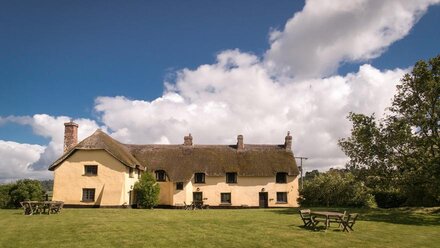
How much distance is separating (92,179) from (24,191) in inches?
227

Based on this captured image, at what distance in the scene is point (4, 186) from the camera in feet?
111

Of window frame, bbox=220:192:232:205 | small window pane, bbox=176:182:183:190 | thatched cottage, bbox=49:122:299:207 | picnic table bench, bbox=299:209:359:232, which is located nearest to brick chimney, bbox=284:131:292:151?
thatched cottage, bbox=49:122:299:207

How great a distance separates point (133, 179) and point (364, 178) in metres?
22.1

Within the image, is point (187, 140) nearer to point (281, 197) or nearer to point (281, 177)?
point (281, 177)

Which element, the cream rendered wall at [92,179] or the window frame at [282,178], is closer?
the cream rendered wall at [92,179]

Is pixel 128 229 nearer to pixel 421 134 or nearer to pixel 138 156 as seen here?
pixel 421 134

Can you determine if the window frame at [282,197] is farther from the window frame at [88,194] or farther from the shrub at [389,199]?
the window frame at [88,194]

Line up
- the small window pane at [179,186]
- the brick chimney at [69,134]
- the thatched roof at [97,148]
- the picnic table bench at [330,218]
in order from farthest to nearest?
the small window pane at [179,186] < the brick chimney at [69,134] < the thatched roof at [97,148] < the picnic table bench at [330,218]

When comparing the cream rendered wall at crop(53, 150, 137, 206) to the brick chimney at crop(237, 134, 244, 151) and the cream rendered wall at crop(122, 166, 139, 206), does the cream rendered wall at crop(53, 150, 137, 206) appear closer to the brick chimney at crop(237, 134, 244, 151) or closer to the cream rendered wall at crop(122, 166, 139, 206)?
the cream rendered wall at crop(122, 166, 139, 206)

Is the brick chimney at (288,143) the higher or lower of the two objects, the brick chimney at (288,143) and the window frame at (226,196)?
the higher

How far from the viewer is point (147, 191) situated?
3616 cm

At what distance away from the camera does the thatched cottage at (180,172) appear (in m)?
35.6

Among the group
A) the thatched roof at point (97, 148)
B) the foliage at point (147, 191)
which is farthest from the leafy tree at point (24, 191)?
the foliage at point (147, 191)

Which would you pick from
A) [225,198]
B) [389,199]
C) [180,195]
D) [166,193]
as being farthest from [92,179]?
[389,199]
